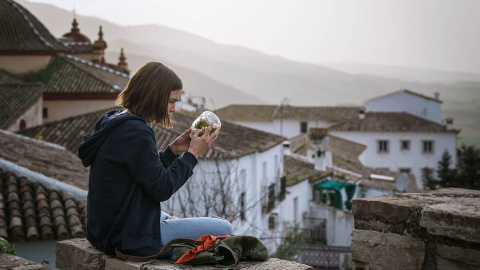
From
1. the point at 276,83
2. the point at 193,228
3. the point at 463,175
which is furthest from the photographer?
the point at 276,83

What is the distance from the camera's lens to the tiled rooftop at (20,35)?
27.2 metres

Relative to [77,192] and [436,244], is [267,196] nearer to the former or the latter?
[77,192]

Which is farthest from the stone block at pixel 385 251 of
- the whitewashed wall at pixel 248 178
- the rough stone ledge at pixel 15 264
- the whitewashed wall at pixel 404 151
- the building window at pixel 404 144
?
the building window at pixel 404 144

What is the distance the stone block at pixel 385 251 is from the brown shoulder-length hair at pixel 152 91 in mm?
1162

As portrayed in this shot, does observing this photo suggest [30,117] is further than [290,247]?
Yes

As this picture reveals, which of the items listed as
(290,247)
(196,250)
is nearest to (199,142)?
(196,250)

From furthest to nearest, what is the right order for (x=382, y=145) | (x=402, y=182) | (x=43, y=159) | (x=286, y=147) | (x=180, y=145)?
(x=382, y=145) → (x=286, y=147) → (x=402, y=182) → (x=43, y=159) → (x=180, y=145)

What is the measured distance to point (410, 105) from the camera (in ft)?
184

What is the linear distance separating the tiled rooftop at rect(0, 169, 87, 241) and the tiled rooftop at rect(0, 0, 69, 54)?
19.6m

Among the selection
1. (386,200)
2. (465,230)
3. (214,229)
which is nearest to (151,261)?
(214,229)

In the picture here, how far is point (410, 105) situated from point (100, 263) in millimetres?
55776

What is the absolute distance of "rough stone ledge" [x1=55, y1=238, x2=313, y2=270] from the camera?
2803mm

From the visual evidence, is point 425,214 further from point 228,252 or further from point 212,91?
point 212,91

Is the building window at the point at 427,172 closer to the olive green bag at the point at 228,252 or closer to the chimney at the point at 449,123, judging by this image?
the chimney at the point at 449,123
